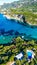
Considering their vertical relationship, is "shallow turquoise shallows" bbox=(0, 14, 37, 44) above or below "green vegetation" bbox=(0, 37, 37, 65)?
below

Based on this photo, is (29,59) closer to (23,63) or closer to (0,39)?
(23,63)

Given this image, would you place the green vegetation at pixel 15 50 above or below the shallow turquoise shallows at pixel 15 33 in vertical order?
above

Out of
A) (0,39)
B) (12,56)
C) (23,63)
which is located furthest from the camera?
(0,39)

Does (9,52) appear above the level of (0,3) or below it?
above

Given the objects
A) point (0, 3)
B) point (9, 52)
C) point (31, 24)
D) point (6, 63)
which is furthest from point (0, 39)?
point (0, 3)

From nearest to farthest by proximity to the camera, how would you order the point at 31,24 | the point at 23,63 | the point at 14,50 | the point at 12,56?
the point at 23,63, the point at 12,56, the point at 14,50, the point at 31,24

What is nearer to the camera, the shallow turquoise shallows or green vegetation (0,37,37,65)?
green vegetation (0,37,37,65)

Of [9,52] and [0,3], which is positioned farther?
[0,3]

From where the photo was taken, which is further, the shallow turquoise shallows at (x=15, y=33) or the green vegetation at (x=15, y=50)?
the shallow turquoise shallows at (x=15, y=33)

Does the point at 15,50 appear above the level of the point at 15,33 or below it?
above

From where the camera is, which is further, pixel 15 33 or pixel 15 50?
pixel 15 33
